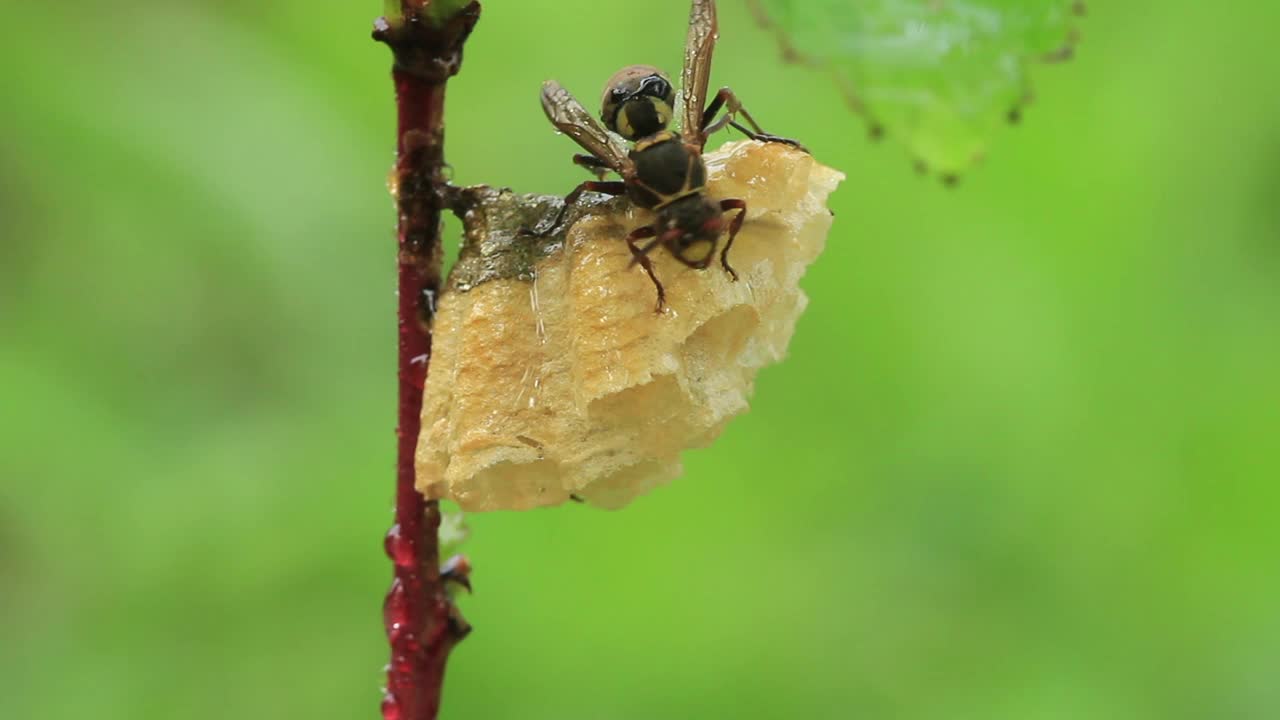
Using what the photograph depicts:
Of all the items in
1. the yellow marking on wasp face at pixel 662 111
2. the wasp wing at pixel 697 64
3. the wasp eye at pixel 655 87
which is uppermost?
the wasp wing at pixel 697 64

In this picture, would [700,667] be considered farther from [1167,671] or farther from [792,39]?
[792,39]

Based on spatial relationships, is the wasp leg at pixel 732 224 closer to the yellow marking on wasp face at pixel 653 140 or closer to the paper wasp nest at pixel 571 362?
the paper wasp nest at pixel 571 362

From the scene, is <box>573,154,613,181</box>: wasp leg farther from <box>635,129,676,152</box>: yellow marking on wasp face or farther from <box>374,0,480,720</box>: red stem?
<box>374,0,480,720</box>: red stem

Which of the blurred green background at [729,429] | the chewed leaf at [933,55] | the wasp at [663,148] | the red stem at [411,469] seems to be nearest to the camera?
the chewed leaf at [933,55]

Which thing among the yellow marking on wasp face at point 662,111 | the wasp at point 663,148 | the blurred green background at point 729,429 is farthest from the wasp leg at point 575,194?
the blurred green background at point 729,429

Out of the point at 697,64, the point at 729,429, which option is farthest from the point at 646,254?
the point at 729,429

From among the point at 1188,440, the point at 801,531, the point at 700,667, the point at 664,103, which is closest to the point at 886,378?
the point at 801,531

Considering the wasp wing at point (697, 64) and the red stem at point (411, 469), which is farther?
the wasp wing at point (697, 64)

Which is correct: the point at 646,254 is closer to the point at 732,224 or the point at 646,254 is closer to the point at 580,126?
the point at 732,224
